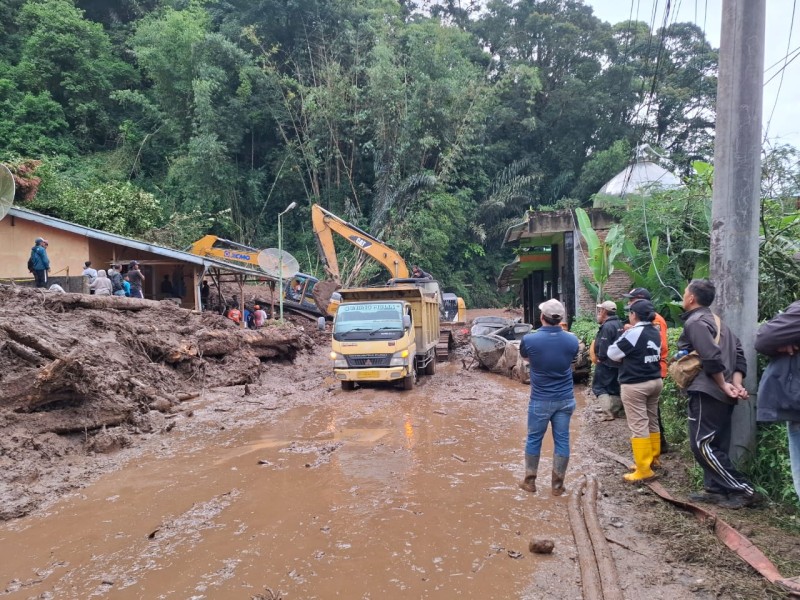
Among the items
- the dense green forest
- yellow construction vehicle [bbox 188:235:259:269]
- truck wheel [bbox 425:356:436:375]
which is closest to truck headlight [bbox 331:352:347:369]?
truck wheel [bbox 425:356:436:375]

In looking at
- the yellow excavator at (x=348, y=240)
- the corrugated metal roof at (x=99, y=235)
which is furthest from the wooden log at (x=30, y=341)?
the yellow excavator at (x=348, y=240)

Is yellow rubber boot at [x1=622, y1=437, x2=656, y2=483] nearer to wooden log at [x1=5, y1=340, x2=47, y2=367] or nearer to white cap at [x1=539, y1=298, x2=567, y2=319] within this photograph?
white cap at [x1=539, y1=298, x2=567, y2=319]

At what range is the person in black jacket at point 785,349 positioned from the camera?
3.88 metres

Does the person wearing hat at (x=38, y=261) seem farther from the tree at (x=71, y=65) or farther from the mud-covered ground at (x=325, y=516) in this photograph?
the tree at (x=71, y=65)

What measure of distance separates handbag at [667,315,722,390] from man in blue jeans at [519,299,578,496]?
3.28ft

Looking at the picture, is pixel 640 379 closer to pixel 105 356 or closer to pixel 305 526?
pixel 305 526

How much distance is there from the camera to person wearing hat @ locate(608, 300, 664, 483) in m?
5.63

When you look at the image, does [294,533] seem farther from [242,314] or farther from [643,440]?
[242,314]

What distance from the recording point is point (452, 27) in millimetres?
39438

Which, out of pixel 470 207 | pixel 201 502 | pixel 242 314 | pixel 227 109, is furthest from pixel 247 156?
pixel 201 502

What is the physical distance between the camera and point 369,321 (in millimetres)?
12445

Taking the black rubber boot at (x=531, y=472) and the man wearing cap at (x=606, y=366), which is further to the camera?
the man wearing cap at (x=606, y=366)

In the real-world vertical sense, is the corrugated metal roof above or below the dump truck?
above

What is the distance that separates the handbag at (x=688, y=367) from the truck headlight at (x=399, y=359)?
7519 mm
